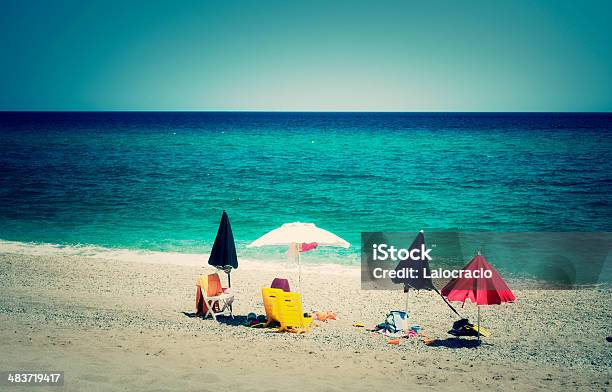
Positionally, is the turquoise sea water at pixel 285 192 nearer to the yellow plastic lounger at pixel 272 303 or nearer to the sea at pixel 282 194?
the sea at pixel 282 194

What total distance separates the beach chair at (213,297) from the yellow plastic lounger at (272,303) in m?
1.09

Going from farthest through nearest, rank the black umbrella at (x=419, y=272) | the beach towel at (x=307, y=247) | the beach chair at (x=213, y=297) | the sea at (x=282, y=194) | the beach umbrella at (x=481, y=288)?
1. the sea at (x=282, y=194)
2. the beach towel at (x=307, y=247)
3. the beach chair at (x=213, y=297)
4. the black umbrella at (x=419, y=272)
5. the beach umbrella at (x=481, y=288)

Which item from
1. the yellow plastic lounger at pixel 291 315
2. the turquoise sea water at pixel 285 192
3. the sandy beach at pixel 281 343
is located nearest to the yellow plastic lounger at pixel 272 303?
the yellow plastic lounger at pixel 291 315

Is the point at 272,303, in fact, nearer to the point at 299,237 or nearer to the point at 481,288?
the point at 299,237

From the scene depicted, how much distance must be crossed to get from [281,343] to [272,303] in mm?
1308

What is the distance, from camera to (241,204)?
102 ft

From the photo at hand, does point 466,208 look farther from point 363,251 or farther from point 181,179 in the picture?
point 181,179

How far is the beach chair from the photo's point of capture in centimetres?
1150

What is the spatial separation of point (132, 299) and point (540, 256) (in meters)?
15.2

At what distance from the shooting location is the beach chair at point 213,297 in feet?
37.7

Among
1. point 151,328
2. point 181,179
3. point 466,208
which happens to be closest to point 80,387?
point 151,328

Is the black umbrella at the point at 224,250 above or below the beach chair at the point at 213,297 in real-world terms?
above

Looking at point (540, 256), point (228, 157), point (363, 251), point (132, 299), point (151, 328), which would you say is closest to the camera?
point (151, 328)

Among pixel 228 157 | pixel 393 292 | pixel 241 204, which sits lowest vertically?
pixel 393 292
